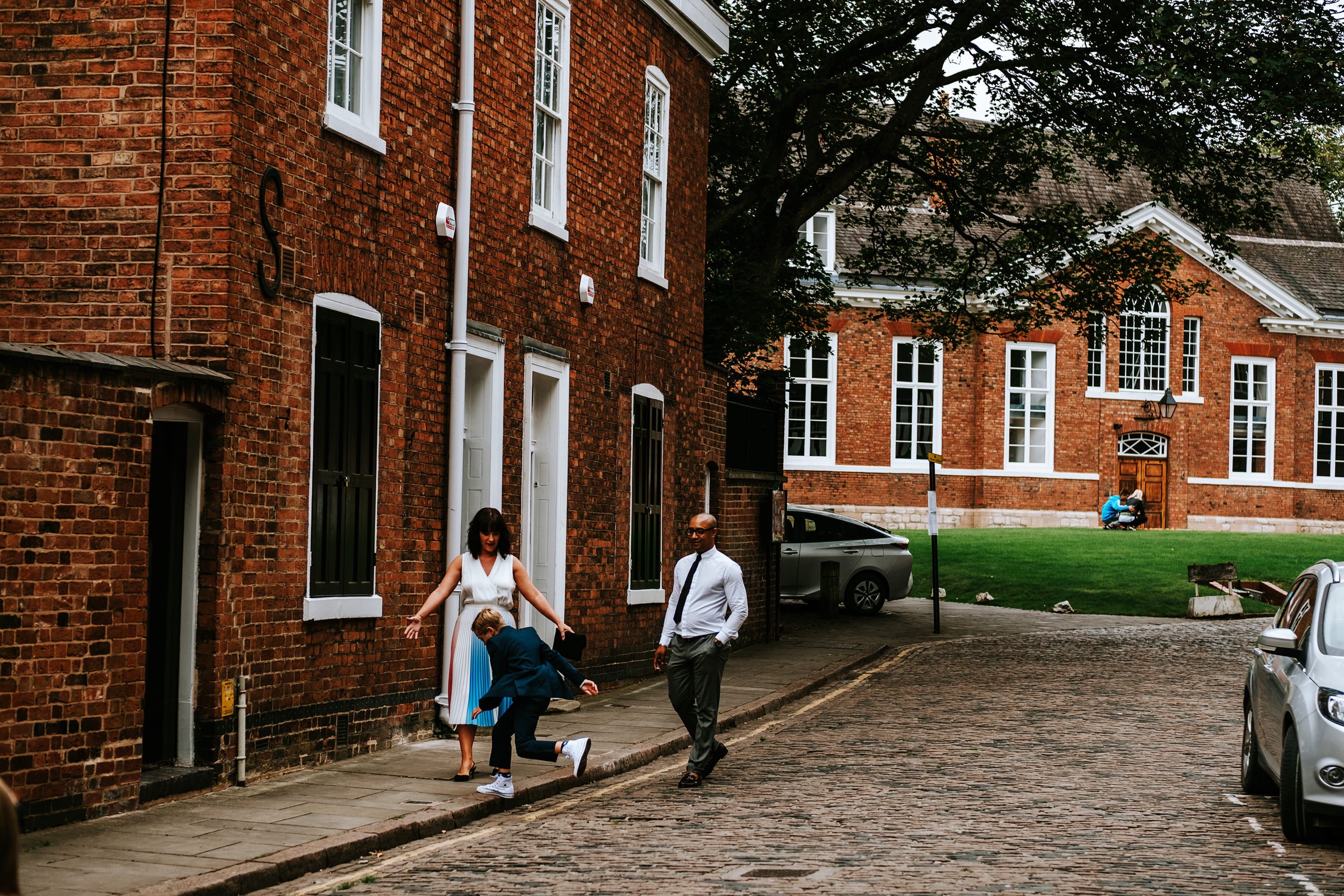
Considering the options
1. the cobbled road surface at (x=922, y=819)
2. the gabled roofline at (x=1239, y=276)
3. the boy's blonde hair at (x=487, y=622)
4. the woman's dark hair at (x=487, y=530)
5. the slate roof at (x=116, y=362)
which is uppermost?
the gabled roofline at (x=1239, y=276)

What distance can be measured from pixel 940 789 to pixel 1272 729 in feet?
7.18

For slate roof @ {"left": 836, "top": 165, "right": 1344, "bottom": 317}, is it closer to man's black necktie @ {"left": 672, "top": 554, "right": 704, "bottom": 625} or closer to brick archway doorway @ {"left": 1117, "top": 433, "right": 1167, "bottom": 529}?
brick archway doorway @ {"left": 1117, "top": 433, "right": 1167, "bottom": 529}

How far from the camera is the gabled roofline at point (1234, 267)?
154 ft

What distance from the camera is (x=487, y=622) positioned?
33.7ft

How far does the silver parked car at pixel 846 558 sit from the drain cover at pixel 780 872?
728 inches

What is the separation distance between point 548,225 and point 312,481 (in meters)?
4.78

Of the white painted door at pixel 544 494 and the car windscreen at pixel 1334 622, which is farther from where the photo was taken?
the white painted door at pixel 544 494

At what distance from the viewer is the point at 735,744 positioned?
13.4m

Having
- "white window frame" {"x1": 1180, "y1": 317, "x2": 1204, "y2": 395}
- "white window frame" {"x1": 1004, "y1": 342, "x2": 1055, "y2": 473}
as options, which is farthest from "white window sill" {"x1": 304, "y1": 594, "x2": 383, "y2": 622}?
"white window frame" {"x1": 1180, "y1": 317, "x2": 1204, "y2": 395}

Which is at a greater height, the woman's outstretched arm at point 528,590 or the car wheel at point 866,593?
the woman's outstretched arm at point 528,590

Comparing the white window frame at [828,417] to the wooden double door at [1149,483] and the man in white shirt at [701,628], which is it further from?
the man in white shirt at [701,628]

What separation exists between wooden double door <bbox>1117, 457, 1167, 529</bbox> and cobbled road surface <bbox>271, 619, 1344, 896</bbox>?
104ft

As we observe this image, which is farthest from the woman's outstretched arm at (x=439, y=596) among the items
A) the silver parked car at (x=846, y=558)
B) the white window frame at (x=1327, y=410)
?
the white window frame at (x=1327, y=410)

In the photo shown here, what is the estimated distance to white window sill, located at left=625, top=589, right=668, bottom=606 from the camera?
17.4 meters
